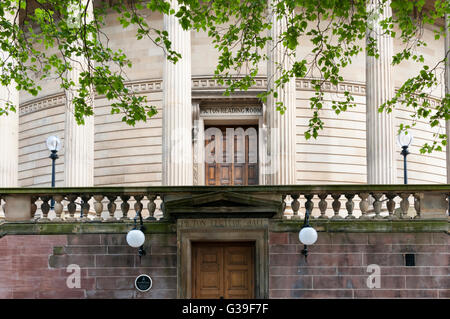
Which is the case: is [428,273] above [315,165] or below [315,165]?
below

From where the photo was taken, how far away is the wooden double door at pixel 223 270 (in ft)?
49.9

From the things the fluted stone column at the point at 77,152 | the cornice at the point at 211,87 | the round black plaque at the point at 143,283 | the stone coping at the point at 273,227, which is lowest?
the round black plaque at the point at 143,283

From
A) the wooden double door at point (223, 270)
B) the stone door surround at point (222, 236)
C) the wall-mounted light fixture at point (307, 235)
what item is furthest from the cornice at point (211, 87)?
the wall-mounted light fixture at point (307, 235)

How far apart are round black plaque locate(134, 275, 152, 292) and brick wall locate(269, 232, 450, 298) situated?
2.74m

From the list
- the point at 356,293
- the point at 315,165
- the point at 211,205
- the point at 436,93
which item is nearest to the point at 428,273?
the point at 356,293

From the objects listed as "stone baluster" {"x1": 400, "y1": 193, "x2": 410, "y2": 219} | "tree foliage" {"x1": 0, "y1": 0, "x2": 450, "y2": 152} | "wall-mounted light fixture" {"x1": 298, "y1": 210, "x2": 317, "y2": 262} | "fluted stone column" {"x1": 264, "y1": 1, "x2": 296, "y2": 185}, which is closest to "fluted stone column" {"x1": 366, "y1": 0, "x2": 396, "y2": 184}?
"fluted stone column" {"x1": 264, "y1": 1, "x2": 296, "y2": 185}

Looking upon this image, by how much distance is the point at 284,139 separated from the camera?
75.0ft

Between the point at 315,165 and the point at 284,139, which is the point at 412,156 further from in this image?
the point at 284,139

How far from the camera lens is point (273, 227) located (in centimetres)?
1491

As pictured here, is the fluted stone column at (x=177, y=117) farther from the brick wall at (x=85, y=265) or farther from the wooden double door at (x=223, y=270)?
the brick wall at (x=85, y=265)

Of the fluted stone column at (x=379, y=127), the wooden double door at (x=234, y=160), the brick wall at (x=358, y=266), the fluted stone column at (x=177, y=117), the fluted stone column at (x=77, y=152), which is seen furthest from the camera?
the wooden double door at (x=234, y=160)

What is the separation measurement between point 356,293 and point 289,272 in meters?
1.54

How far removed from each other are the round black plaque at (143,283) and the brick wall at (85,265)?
0.09 metres

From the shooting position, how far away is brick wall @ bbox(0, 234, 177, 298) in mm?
14727
